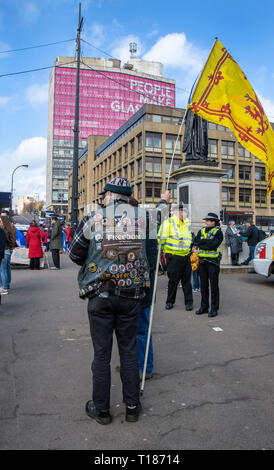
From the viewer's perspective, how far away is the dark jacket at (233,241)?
44.0 ft

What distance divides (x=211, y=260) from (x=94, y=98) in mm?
115793

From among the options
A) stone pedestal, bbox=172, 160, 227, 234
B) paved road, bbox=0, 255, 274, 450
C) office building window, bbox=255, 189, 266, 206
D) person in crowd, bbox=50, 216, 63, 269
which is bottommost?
paved road, bbox=0, 255, 274, 450

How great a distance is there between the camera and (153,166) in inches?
2092

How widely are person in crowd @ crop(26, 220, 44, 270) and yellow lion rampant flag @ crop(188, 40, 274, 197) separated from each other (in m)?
8.95

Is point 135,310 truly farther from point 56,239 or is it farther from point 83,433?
point 56,239

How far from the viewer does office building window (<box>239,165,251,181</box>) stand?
192 feet

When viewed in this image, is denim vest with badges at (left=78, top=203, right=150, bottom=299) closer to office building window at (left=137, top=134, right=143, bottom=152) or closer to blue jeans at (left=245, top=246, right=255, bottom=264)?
blue jeans at (left=245, top=246, right=255, bottom=264)

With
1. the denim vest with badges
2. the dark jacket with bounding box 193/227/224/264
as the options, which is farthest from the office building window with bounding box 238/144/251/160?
the denim vest with badges

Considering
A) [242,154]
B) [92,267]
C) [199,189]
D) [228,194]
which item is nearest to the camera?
[92,267]

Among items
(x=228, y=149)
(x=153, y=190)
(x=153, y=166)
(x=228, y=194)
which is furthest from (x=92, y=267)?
(x=228, y=149)

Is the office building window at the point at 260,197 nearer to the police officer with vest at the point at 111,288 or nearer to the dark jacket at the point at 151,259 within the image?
the dark jacket at the point at 151,259

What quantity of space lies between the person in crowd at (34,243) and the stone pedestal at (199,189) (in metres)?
5.44

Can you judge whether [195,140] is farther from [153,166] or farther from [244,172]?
[244,172]

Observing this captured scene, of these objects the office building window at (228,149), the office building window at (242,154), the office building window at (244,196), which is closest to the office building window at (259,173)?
the office building window at (242,154)
